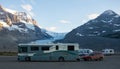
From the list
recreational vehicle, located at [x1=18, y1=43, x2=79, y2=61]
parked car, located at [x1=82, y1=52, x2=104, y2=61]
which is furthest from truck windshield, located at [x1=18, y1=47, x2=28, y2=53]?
parked car, located at [x1=82, y1=52, x2=104, y2=61]

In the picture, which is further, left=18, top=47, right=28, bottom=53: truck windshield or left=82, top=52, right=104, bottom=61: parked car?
left=82, top=52, right=104, bottom=61: parked car

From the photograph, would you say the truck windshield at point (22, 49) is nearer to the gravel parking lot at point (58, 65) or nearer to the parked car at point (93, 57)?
the gravel parking lot at point (58, 65)

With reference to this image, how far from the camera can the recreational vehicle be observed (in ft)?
165

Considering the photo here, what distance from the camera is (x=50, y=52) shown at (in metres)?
50.4

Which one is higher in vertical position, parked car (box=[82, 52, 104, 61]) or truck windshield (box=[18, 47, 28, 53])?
truck windshield (box=[18, 47, 28, 53])

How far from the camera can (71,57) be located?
50.4 m

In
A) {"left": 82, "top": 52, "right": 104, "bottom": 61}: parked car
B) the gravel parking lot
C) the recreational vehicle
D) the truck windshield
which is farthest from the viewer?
{"left": 82, "top": 52, "right": 104, "bottom": 61}: parked car

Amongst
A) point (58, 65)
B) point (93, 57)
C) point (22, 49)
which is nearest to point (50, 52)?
point (22, 49)

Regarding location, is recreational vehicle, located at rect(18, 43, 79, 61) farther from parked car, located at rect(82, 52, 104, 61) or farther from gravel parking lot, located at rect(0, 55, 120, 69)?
gravel parking lot, located at rect(0, 55, 120, 69)

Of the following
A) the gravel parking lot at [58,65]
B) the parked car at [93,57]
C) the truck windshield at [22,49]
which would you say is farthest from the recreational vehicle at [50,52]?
the gravel parking lot at [58,65]

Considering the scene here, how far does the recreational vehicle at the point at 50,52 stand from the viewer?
1981 inches

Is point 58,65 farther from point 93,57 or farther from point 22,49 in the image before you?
point 93,57

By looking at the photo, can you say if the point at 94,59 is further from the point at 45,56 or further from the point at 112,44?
the point at 112,44

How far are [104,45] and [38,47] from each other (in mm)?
98973
